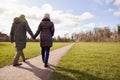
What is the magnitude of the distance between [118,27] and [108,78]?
4803 inches

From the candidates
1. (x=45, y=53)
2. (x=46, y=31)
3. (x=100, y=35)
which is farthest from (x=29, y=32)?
(x=100, y=35)

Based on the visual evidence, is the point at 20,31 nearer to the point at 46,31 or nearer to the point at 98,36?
the point at 46,31

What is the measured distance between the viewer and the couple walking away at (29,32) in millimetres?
9180

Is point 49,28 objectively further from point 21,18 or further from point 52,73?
point 52,73

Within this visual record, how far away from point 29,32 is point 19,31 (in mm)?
420

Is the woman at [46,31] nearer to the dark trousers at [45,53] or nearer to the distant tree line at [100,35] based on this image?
the dark trousers at [45,53]

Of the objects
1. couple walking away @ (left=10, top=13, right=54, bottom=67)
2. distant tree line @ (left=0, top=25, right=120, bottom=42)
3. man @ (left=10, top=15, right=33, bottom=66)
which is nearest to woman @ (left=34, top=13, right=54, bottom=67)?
couple walking away @ (left=10, top=13, right=54, bottom=67)

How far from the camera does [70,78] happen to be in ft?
22.7

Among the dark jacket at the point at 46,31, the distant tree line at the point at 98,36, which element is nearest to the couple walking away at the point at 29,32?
the dark jacket at the point at 46,31

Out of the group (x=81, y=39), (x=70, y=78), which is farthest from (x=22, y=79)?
(x=81, y=39)

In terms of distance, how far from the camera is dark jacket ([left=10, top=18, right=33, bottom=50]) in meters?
9.41

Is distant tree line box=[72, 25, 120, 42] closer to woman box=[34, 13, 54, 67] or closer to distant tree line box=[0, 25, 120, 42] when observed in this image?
distant tree line box=[0, 25, 120, 42]

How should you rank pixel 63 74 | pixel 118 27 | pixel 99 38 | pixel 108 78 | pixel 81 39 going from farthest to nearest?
pixel 81 39 → pixel 99 38 → pixel 118 27 → pixel 63 74 → pixel 108 78

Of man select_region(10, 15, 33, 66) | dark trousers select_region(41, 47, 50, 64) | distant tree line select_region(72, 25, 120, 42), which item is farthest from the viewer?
distant tree line select_region(72, 25, 120, 42)
